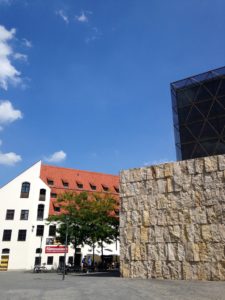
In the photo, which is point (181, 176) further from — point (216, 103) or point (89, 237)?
point (89, 237)

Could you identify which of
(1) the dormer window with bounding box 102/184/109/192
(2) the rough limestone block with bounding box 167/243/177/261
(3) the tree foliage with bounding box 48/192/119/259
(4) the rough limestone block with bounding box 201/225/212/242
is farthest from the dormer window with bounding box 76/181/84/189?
(4) the rough limestone block with bounding box 201/225/212/242

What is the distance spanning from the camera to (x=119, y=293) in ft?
44.0

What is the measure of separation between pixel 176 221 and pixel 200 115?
1542 cm

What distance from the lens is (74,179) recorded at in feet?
181

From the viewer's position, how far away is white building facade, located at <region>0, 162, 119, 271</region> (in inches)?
1703

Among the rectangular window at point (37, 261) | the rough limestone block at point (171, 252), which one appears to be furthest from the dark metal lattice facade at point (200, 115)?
the rectangular window at point (37, 261)

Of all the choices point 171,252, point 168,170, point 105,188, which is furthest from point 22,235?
point 168,170

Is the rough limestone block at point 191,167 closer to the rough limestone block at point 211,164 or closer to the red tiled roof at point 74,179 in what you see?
the rough limestone block at point 211,164

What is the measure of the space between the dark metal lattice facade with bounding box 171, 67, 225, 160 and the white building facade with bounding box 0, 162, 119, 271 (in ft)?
62.1

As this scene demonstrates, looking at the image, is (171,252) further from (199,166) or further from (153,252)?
(199,166)

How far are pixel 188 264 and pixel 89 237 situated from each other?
1679cm

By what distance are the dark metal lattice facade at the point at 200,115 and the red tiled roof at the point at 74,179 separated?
19.2 m

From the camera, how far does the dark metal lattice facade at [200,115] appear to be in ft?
103

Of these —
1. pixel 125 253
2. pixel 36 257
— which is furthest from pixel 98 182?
pixel 125 253
